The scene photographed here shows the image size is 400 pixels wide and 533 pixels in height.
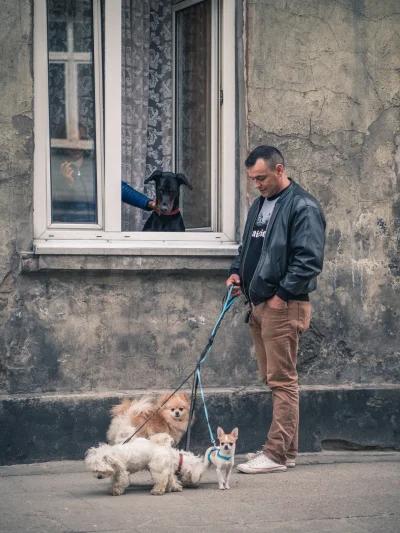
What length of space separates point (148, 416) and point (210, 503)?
105 centimetres

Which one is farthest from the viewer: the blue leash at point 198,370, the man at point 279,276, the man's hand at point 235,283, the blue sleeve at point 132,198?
the blue sleeve at point 132,198

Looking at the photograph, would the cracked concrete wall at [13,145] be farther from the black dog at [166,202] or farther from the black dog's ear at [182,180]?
the black dog's ear at [182,180]

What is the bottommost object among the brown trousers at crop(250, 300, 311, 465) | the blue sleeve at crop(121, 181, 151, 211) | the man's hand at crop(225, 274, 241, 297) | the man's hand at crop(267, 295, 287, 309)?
the brown trousers at crop(250, 300, 311, 465)

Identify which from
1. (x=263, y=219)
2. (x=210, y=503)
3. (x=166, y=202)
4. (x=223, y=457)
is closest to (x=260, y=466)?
(x=223, y=457)

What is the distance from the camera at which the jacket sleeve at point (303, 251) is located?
642 centimetres

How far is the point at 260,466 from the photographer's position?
21.8 feet

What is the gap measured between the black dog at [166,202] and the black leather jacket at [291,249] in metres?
1.19

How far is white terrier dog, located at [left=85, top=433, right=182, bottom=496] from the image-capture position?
19.1 feet

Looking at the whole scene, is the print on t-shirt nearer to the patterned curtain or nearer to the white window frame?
the white window frame

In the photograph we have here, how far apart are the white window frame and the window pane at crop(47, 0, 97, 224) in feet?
0.23

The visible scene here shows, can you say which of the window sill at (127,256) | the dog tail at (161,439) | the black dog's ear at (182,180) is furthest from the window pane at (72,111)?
the dog tail at (161,439)

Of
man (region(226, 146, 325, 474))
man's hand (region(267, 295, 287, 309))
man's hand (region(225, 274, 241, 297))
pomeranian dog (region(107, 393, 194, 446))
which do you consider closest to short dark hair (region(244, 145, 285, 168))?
man (region(226, 146, 325, 474))

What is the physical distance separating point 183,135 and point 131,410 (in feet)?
7.90

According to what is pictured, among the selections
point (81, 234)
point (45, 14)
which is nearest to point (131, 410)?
point (81, 234)
